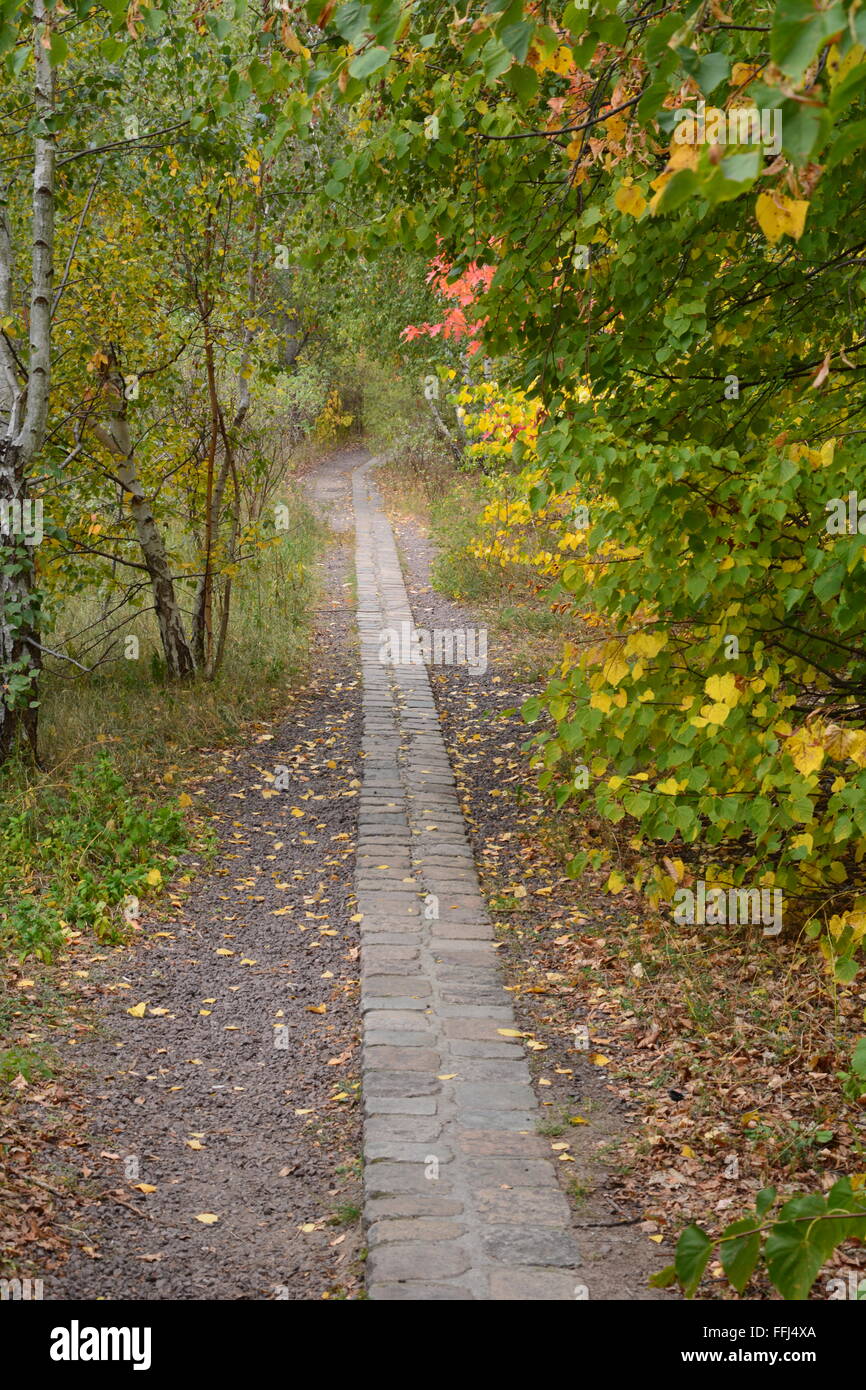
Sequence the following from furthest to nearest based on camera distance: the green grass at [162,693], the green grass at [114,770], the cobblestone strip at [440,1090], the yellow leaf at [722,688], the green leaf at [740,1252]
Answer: the green grass at [162,693] → the green grass at [114,770] → the yellow leaf at [722,688] → the cobblestone strip at [440,1090] → the green leaf at [740,1252]

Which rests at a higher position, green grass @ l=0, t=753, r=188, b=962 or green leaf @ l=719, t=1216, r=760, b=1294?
green leaf @ l=719, t=1216, r=760, b=1294

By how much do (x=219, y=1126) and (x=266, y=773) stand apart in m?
3.55

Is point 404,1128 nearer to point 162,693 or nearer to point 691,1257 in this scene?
point 691,1257

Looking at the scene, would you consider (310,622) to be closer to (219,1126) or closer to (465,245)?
(465,245)

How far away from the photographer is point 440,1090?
146 inches

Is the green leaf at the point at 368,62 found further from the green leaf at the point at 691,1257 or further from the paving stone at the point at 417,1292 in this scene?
the paving stone at the point at 417,1292

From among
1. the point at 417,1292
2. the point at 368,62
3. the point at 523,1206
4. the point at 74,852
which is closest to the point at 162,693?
the point at 74,852

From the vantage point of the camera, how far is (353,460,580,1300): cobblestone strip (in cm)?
286

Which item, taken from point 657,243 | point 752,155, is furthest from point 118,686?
point 752,155

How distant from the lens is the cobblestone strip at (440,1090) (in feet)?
9.37

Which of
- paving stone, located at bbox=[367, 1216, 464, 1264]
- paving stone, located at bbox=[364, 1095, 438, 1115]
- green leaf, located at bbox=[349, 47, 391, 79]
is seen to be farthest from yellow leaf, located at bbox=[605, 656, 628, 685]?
green leaf, located at bbox=[349, 47, 391, 79]

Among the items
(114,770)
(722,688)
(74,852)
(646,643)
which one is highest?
(646,643)

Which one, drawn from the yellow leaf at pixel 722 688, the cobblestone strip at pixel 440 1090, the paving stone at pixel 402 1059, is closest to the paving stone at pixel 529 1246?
the cobblestone strip at pixel 440 1090

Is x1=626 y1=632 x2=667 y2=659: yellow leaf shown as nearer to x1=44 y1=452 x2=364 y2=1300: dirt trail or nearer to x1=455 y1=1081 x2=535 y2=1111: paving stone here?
x1=455 y1=1081 x2=535 y2=1111: paving stone
